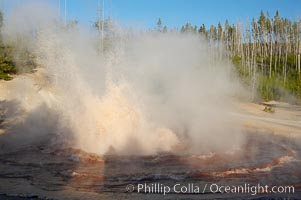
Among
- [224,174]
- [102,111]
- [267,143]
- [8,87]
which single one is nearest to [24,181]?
[224,174]

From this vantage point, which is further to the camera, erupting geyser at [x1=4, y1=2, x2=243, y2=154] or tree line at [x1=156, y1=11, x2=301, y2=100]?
tree line at [x1=156, y1=11, x2=301, y2=100]

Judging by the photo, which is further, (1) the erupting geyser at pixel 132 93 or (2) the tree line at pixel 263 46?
(2) the tree line at pixel 263 46

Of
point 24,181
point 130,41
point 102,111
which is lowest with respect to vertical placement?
point 24,181

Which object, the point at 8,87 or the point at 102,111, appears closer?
the point at 102,111

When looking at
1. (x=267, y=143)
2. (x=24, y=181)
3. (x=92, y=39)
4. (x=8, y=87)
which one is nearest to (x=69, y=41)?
(x=92, y=39)

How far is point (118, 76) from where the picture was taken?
52.4 feet

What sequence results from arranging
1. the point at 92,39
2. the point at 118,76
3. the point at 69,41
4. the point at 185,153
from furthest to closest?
1. the point at 92,39
2. the point at 69,41
3. the point at 118,76
4. the point at 185,153

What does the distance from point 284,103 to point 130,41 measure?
20.0 m

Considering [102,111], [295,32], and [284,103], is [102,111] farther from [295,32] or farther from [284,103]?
[295,32]

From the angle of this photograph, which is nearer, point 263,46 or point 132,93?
point 132,93

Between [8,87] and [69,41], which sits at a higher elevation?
[69,41]

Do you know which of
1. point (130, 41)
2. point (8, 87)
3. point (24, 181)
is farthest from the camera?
point (8, 87)

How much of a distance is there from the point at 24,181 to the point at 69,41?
45.0ft

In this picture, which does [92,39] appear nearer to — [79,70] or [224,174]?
[79,70]
